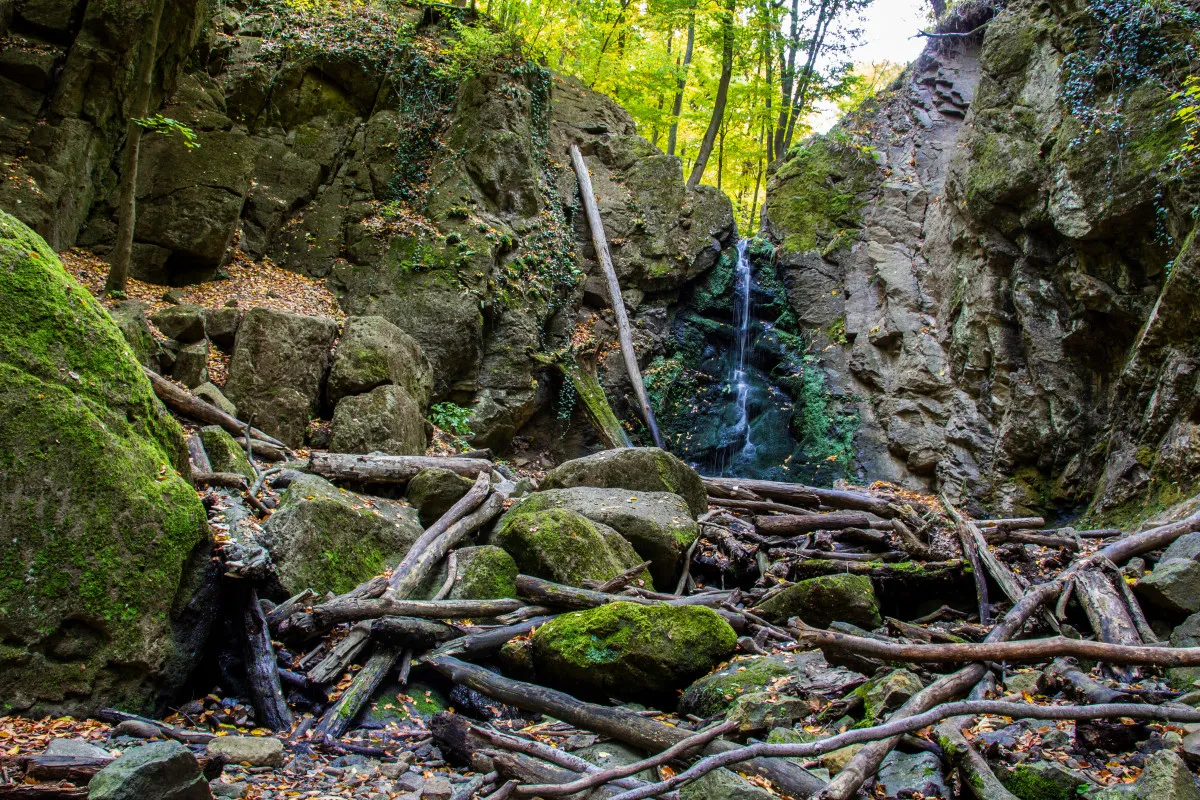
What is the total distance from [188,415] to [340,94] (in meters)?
10.1

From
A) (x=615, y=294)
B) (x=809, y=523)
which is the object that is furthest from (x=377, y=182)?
(x=809, y=523)

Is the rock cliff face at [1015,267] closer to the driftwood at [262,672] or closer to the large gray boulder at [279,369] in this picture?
the driftwood at [262,672]

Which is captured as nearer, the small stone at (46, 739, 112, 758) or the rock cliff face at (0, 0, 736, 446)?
the small stone at (46, 739, 112, 758)

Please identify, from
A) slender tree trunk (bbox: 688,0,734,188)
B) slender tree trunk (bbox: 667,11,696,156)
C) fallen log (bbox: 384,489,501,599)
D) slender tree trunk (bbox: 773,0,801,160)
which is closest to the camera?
fallen log (bbox: 384,489,501,599)

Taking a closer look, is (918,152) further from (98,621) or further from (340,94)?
(98,621)

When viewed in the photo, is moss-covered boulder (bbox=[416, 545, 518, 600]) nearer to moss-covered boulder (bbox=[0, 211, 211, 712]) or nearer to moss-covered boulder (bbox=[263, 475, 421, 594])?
moss-covered boulder (bbox=[263, 475, 421, 594])

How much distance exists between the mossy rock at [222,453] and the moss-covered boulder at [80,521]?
94.0 inches

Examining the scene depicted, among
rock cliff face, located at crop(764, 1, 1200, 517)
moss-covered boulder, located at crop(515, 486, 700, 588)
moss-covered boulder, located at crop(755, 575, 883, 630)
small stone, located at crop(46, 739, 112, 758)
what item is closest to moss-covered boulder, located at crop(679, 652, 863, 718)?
moss-covered boulder, located at crop(755, 575, 883, 630)

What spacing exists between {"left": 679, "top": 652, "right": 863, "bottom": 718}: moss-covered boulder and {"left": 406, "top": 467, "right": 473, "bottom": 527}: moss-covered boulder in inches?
158

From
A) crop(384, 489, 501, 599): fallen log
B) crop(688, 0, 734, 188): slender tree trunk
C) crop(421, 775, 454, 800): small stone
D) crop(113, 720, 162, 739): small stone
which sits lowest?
crop(421, 775, 454, 800): small stone

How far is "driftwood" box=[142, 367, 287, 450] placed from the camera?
798 cm

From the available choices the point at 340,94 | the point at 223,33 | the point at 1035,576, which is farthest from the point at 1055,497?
the point at 223,33

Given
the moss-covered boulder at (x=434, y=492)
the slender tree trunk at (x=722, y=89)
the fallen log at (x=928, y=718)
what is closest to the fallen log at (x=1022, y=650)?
the fallen log at (x=928, y=718)

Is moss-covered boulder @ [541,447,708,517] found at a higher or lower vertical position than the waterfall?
lower
